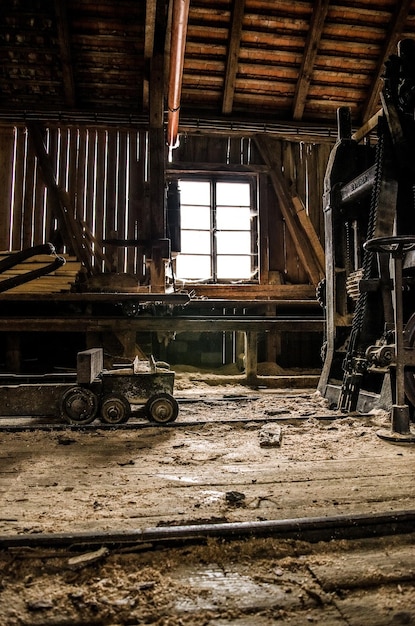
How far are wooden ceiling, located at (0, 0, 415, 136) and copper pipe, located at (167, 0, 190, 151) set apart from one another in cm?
11

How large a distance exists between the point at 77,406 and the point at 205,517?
223cm

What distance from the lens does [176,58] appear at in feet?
23.6

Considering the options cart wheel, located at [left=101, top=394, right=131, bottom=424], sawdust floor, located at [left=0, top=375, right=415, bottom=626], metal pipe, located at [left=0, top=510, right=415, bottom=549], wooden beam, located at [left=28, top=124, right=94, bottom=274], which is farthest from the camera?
wooden beam, located at [left=28, top=124, right=94, bottom=274]

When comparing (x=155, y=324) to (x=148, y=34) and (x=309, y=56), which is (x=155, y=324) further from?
(x=309, y=56)

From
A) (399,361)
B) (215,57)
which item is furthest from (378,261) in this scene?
(215,57)

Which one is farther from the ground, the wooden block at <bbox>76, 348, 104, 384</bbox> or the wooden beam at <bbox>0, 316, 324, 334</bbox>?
the wooden beam at <bbox>0, 316, 324, 334</bbox>

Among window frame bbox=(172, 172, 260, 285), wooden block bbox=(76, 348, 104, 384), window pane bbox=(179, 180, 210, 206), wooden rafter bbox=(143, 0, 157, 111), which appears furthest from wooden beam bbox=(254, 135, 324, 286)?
wooden block bbox=(76, 348, 104, 384)

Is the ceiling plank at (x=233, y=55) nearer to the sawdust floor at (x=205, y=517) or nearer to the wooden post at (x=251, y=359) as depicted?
the wooden post at (x=251, y=359)

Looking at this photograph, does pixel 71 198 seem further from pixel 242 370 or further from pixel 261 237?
pixel 242 370

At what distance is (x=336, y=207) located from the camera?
5621 mm

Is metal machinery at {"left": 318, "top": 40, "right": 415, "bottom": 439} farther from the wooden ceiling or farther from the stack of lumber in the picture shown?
the wooden ceiling

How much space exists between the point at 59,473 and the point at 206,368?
698cm

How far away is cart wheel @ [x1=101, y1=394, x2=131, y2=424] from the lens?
3.90 meters

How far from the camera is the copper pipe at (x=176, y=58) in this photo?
253 inches
